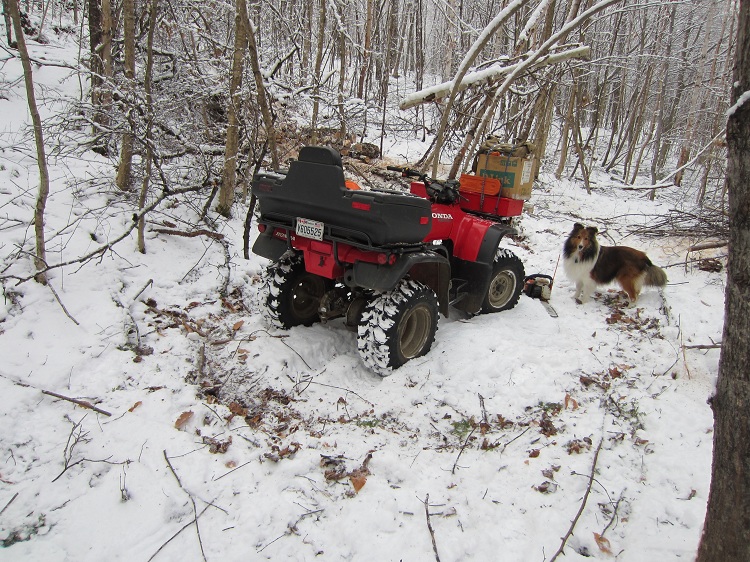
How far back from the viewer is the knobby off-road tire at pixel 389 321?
11.2 feet

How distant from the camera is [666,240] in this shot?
23.0ft

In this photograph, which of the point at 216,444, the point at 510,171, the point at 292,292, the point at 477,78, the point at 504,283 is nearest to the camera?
the point at 216,444

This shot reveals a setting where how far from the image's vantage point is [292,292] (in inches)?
159

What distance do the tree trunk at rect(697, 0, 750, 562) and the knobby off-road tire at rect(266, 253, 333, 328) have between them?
10.2 ft

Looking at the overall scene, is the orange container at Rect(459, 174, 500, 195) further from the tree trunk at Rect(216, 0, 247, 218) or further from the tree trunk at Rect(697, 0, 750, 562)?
the tree trunk at Rect(697, 0, 750, 562)

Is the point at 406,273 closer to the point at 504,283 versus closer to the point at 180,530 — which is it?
the point at 504,283

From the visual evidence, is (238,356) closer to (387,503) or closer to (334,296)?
(334,296)

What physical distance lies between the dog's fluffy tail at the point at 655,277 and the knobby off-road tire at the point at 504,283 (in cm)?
151

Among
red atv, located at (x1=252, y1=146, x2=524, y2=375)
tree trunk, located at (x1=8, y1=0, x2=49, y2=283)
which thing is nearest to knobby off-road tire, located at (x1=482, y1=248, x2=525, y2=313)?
red atv, located at (x1=252, y1=146, x2=524, y2=375)

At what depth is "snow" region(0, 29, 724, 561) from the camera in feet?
7.14

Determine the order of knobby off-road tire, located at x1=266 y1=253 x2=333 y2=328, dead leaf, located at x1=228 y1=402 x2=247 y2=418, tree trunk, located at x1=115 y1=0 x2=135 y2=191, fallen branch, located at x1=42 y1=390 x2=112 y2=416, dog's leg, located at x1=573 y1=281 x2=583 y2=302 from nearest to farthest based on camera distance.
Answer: fallen branch, located at x1=42 y1=390 x2=112 y2=416 < dead leaf, located at x1=228 y1=402 x2=247 y2=418 < knobby off-road tire, located at x1=266 y1=253 x2=333 y2=328 < tree trunk, located at x1=115 y1=0 x2=135 y2=191 < dog's leg, located at x1=573 y1=281 x2=583 y2=302

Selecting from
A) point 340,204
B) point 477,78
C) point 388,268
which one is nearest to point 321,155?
point 340,204

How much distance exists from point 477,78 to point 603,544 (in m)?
6.18

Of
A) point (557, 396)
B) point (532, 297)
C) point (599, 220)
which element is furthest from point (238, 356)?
point (599, 220)
